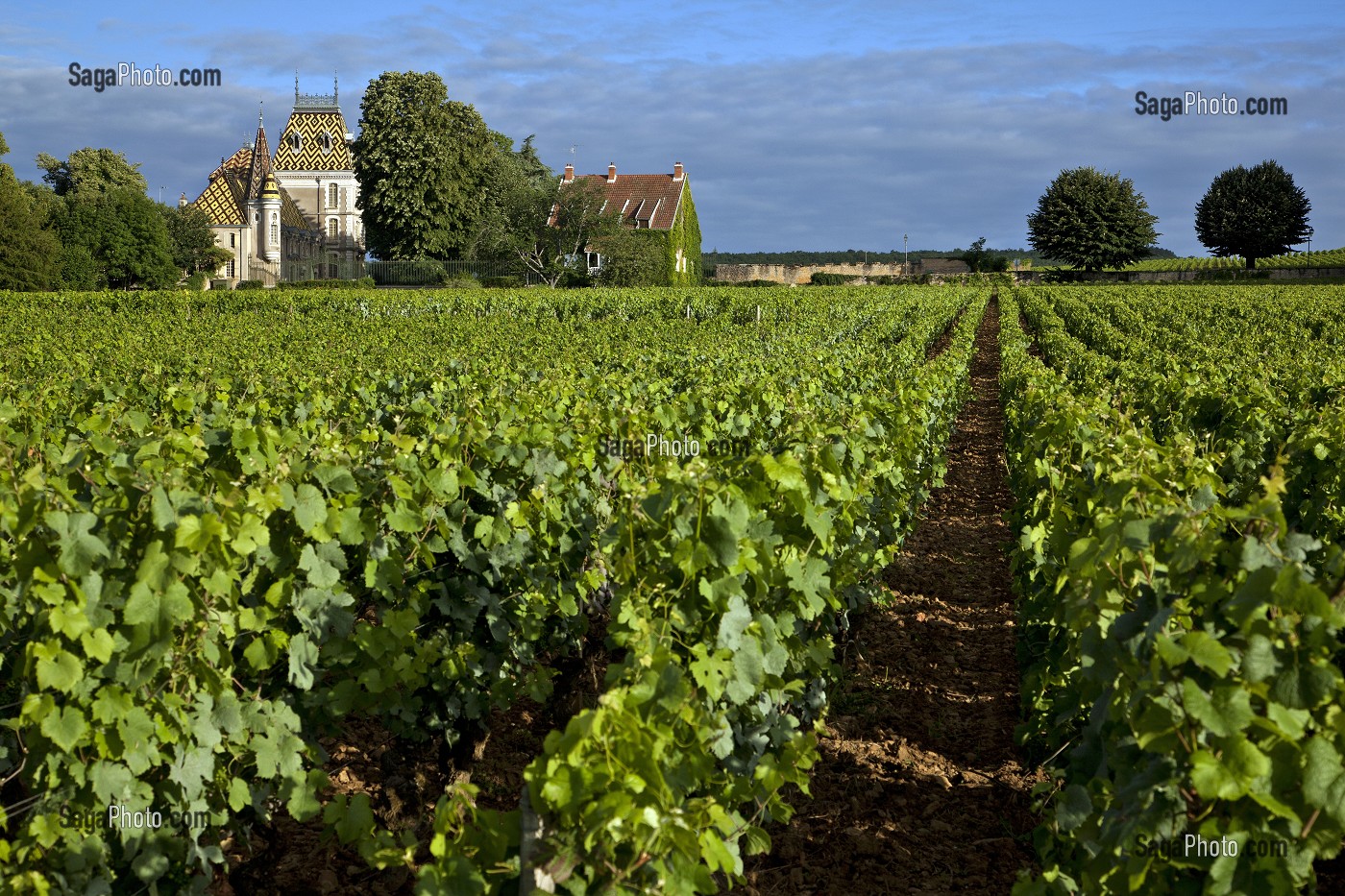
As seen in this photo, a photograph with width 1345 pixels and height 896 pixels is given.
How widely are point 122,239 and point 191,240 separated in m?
9.86

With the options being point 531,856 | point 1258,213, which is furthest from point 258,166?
point 531,856

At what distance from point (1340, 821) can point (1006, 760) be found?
3.44 metres

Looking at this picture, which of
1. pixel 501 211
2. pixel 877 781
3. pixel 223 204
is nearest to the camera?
pixel 877 781

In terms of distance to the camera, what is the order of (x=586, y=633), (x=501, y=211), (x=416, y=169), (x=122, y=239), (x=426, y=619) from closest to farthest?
1. (x=426, y=619)
2. (x=586, y=633)
3. (x=416, y=169)
4. (x=501, y=211)
5. (x=122, y=239)

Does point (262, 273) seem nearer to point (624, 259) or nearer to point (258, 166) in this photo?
point (258, 166)

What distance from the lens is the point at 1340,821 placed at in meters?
2.09

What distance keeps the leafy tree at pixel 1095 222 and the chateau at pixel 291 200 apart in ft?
198

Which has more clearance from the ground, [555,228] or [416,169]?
[416,169]

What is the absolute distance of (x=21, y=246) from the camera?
53.7m

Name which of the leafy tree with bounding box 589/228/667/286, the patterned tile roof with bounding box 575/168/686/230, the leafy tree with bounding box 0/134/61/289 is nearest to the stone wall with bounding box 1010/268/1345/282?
the patterned tile roof with bounding box 575/168/686/230

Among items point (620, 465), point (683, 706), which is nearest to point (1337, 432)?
point (620, 465)

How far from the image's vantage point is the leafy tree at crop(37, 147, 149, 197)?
76875mm

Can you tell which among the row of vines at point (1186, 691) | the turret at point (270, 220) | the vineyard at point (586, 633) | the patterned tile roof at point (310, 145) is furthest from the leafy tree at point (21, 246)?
the row of vines at point (1186, 691)

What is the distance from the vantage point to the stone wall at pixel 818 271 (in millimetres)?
96688
